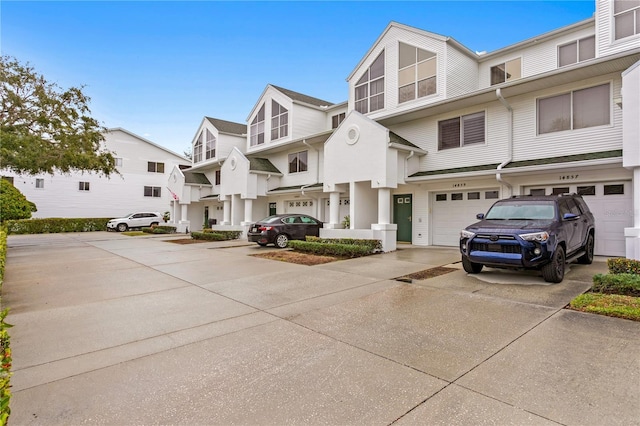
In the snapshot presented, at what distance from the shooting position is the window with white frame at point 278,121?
824 inches

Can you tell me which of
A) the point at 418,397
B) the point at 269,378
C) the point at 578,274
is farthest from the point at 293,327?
the point at 578,274

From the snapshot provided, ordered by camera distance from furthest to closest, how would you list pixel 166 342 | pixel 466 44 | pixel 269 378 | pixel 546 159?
pixel 466 44 → pixel 546 159 → pixel 166 342 → pixel 269 378

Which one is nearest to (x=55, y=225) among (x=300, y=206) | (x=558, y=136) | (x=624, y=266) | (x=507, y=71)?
(x=300, y=206)

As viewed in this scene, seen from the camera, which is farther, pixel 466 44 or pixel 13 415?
pixel 466 44

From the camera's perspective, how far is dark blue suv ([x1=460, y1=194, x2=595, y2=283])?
6605 mm

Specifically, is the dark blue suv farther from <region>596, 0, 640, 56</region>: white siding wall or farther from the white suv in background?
the white suv in background

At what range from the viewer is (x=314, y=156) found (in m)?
19.0

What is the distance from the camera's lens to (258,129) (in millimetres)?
23375

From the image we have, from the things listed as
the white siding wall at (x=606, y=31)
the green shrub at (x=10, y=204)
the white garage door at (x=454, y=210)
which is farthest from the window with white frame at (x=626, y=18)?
the green shrub at (x=10, y=204)

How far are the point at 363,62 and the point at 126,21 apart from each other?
407 inches

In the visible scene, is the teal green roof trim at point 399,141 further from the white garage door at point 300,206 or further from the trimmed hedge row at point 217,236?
the trimmed hedge row at point 217,236

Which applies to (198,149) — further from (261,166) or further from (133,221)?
(261,166)

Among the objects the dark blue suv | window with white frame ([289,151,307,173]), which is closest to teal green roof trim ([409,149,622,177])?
the dark blue suv

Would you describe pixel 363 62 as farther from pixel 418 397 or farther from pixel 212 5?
pixel 418 397
